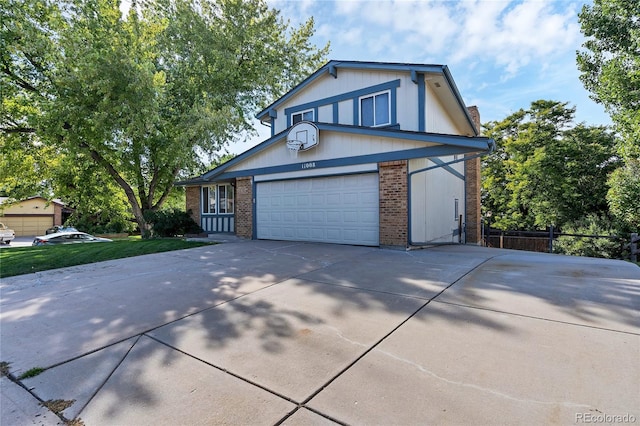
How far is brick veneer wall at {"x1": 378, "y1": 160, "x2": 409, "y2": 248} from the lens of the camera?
9289mm

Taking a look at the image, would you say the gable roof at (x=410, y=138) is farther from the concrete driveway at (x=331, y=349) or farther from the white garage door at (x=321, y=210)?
the concrete driveway at (x=331, y=349)

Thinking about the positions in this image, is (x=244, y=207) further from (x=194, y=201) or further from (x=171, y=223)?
(x=194, y=201)

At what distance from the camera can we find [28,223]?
36562 mm

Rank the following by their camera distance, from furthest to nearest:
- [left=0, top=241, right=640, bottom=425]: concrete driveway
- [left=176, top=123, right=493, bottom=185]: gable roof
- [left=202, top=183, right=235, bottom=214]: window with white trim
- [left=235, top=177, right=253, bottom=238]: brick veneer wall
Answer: [left=202, top=183, right=235, bottom=214]: window with white trim
[left=235, top=177, right=253, bottom=238]: brick veneer wall
[left=176, top=123, right=493, bottom=185]: gable roof
[left=0, top=241, right=640, bottom=425]: concrete driveway

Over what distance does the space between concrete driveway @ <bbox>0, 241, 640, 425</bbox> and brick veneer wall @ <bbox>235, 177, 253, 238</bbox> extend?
6887 mm

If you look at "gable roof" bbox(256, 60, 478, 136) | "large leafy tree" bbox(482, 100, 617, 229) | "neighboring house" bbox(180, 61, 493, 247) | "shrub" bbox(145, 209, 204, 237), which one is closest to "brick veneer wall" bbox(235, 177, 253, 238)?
"neighboring house" bbox(180, 61, 493, 247)

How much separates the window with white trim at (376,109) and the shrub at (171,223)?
9767 mm

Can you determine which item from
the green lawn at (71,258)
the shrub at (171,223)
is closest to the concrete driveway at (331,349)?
the green lawn at (71,258)

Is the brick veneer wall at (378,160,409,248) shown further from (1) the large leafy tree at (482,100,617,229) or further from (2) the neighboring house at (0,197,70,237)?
(2) the neighboring house at (0,197,70,237)

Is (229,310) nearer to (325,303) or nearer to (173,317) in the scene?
(173,317)

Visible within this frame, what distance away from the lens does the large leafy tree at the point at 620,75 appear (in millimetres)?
13461

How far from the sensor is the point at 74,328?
12.6 ft

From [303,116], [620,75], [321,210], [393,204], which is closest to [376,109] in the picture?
[303,116]

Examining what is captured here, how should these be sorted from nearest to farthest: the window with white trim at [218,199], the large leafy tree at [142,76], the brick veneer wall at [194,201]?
the large leafy tree at [142,76] < the window with white trim at [218,199] < the brick veneer wall at [194,201]
